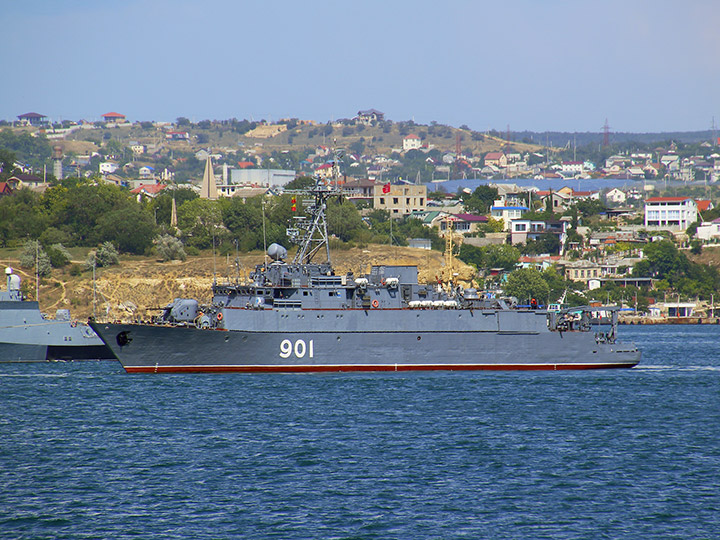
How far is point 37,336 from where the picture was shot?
50.2 m

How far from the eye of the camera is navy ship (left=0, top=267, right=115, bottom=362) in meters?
49.8

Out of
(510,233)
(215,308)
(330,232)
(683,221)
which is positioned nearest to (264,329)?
(215,308)

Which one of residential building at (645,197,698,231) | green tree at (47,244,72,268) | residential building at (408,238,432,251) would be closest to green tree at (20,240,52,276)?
green tree at (47,244,72,268)

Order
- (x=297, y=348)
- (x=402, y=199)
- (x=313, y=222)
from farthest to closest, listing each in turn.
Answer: (x=402, y=199) < (x=313, y=222) < (x=297, y=348)

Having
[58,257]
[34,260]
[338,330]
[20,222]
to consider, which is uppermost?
[20,222]

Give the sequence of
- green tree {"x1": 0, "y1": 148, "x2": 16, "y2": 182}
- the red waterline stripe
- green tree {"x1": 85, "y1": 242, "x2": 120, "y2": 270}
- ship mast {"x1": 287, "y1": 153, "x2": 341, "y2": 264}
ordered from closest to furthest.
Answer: the red waterline stripe, ship mast {"x1": 287, "y1": 153, "x2": 341, "y2": 264}, green tree {"x1": 85, "y1": 242, "x2": 120, "y2": 270}, green tree {"x1": 0, "y1": 148, "x2": 16, "y2": 182}

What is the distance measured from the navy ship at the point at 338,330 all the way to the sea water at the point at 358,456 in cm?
105

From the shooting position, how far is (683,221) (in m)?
144

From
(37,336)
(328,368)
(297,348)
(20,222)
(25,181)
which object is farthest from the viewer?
(25,181)

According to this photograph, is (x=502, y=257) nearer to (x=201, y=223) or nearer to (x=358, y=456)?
(x=201, y=223)

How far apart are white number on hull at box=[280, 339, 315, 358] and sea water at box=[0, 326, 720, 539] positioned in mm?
1212

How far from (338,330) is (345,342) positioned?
649 millimetres

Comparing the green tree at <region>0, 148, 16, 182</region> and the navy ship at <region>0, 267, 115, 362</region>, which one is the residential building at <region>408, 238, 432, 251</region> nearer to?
the navy ship at <region>0, 267, 115, 362</region>

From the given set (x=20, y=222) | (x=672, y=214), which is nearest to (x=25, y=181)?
(x=20, y=222)
